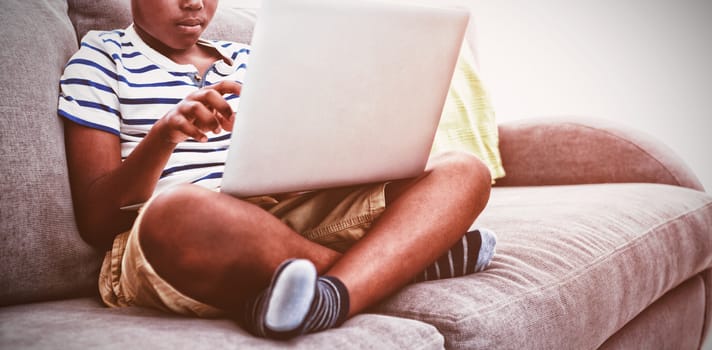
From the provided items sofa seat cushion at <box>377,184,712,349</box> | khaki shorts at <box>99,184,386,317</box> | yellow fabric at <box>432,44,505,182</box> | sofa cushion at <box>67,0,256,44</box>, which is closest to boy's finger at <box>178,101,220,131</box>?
khaki shorts at <box>99,184,386,317</box>

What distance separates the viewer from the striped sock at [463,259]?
70 cm

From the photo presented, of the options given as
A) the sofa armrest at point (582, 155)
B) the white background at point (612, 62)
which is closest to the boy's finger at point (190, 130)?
the sofa armrest at point (582, 155)

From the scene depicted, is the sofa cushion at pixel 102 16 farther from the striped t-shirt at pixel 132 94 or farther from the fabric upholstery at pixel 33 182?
the fabric upholstery at pixel 33 182

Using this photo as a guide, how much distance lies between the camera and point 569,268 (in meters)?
0.76

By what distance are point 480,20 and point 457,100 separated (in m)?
1.03

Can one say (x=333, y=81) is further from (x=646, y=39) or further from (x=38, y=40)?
(x=646, y=39)

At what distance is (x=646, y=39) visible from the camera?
2107 mm

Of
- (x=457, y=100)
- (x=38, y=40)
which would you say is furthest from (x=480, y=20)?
(x=38, y=40)

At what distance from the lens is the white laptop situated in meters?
0.50

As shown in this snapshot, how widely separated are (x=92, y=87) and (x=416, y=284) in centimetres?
53

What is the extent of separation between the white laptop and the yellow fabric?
75 cm

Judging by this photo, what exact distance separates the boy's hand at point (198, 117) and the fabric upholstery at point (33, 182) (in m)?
0.18

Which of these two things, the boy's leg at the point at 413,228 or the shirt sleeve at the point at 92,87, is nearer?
the boy's leg at the point at 413,228

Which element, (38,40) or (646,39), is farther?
(646,39)
